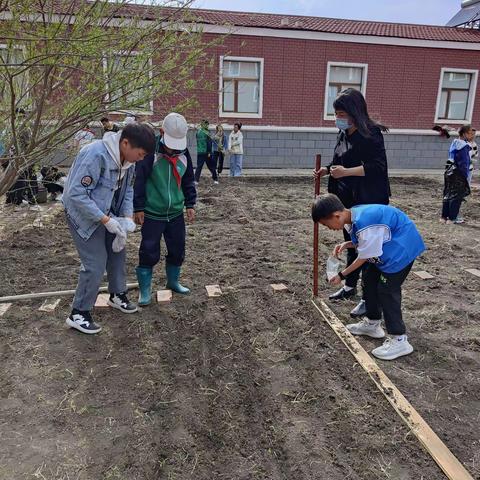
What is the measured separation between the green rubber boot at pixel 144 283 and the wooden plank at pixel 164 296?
0.12 metres

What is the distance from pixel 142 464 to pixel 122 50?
8.73 feet

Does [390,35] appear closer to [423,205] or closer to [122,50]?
[423,205]

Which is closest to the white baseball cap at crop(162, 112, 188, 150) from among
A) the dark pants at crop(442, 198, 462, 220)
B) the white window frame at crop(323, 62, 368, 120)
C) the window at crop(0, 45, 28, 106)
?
the window at crop(0, 45, 28, 106)

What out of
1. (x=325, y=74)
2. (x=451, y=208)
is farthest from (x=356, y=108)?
(x=325, y=74)

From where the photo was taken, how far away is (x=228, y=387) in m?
3.00

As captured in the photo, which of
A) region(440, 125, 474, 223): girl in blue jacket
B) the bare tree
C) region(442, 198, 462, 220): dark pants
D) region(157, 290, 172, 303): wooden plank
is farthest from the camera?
region(442, 198, 462, 220): dark pants

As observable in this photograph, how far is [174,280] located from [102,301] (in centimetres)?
72

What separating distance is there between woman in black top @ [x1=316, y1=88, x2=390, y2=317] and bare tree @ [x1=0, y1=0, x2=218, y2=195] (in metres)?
1.26

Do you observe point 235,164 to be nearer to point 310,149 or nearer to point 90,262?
point 310,149

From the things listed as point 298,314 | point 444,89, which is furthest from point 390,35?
point 298,314

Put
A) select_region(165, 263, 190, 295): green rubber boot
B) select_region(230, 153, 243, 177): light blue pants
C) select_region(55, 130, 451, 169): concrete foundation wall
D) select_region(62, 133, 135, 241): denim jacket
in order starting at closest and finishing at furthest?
select_region(62, 133, 135, 241): denim jacket
select_region(165, 263, 190, 295): green rubber boot
select_region(230, 153, 243, 177): light blue pants
select_region(55, 130, 451, 169): concrete foundation wall

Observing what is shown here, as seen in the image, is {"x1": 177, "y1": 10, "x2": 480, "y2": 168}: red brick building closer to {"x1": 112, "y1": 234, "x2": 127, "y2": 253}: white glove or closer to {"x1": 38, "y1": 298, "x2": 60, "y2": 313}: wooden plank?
{"x1": 38, "y1": 298, "x2": 60, "y2": 313}: wooden plank

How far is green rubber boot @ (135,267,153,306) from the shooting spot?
4129 millimetres

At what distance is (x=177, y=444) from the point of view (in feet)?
8.11
